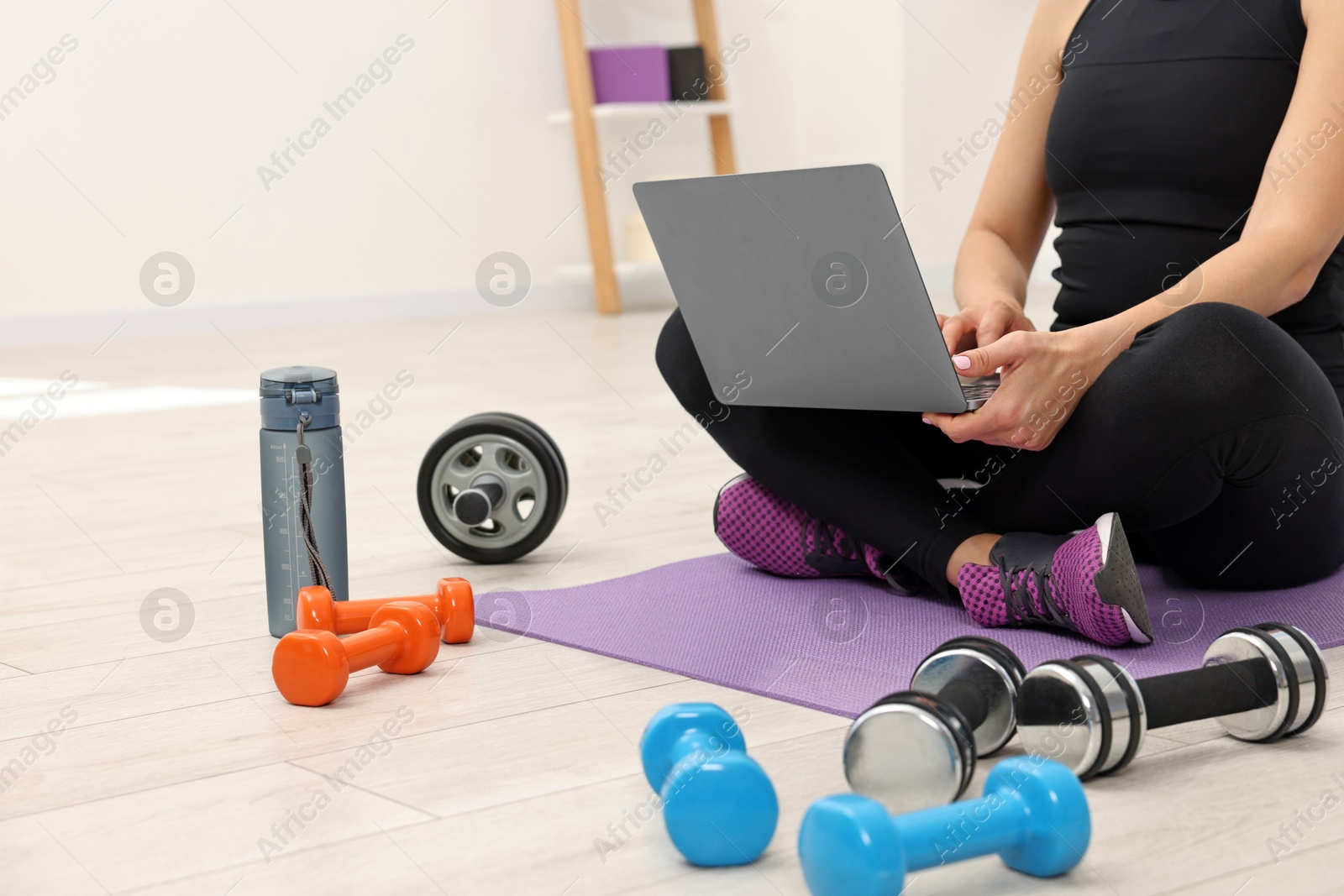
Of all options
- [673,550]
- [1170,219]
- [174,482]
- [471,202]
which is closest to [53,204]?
[471,202]

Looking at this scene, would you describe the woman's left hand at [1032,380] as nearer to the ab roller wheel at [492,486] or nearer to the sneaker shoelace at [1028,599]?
the sneaker shoelace at [1028,599]

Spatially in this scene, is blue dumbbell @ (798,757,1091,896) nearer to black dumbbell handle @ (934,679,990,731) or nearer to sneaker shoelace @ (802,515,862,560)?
black dumbbell handle @ (934,679,990,731)

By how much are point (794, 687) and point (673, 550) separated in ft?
1.62

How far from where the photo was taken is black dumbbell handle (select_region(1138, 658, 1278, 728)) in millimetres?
804

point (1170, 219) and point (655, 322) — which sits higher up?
point (1170, 219)

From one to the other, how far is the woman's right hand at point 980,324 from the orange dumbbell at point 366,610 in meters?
0.47

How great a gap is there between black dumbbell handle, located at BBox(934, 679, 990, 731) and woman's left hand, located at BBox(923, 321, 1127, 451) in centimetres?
25

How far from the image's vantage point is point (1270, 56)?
113cm

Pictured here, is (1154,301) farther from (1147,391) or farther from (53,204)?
(53,204)

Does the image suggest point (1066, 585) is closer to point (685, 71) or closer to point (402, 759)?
point (402, 759)

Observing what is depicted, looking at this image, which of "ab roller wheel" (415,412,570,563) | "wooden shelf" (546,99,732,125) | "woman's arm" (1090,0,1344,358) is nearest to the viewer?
"woman's arm" (1090,0,1344,358)

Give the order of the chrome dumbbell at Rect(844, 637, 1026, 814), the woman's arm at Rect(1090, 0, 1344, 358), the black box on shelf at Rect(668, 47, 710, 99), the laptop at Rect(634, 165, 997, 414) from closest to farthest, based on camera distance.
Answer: the chrome dumbbell at Rect(844, 637, 1026, 814)
the laptop at Rect(634, 165, 997, 414)
the woman's arm at Rect(1090, 0, 1344, 358)
the black box on shelf at Rect(668, 47, 710, 99)


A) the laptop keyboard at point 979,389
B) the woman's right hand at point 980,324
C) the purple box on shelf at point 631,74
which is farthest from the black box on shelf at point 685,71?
the laptop keyboard at point 979,389

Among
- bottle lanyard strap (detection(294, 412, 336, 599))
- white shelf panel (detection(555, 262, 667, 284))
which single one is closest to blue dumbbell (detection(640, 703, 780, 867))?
bottle lanyard strap (detection(294, 412, 336, 599))
